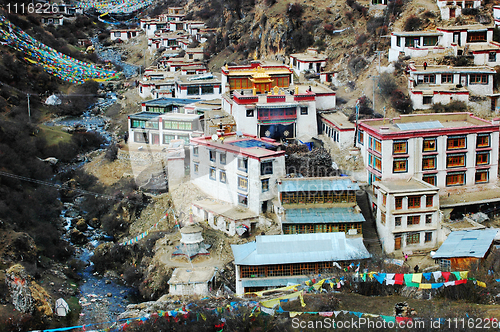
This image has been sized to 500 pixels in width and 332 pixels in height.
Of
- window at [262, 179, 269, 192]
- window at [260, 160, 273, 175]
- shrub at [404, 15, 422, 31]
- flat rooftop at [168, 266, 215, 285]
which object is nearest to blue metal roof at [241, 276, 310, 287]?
flat rooftop at [168, 266, 215, 285]

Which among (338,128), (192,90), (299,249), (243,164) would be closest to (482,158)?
(338,128)

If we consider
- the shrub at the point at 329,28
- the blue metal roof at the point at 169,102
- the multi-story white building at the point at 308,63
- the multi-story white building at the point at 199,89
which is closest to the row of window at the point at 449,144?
the multi-story white building at the point at 308,63

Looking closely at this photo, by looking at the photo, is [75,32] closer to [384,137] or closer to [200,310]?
[384,137]

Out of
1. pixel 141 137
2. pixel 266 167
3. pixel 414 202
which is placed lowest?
pixel 414 202

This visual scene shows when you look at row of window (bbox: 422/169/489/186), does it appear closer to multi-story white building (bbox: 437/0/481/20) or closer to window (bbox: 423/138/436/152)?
window (bbox: 423/138/436/152)

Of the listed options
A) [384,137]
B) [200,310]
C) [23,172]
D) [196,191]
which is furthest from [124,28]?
[200,310]

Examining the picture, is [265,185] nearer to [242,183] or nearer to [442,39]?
[242,183]
